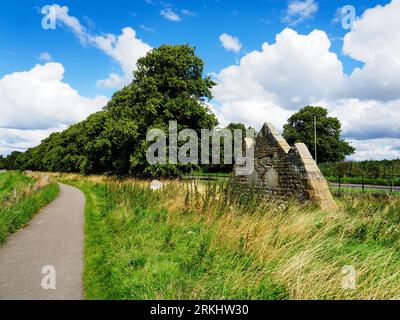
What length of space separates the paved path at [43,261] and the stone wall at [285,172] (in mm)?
6515

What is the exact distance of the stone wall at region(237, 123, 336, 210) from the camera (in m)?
9.45

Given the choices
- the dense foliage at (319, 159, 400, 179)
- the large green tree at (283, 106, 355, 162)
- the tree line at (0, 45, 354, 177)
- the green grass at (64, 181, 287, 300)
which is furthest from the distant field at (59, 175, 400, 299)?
the large green tree at (283, 106, 355, 162)

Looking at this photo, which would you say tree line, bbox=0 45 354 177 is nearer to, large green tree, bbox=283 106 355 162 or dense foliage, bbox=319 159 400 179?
dense foliage, bbox=319 159 400 179

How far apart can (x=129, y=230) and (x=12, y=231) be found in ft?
12.7

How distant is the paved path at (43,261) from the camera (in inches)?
195

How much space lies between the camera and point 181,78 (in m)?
25.3

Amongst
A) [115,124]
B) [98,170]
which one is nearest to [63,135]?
[98,170]

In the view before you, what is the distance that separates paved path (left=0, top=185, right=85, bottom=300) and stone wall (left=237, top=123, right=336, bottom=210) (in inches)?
257

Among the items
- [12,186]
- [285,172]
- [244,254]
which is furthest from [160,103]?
[244,254]

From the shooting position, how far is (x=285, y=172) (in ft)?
Answer: 34.6

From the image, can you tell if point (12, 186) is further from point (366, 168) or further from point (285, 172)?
point (366, 168)

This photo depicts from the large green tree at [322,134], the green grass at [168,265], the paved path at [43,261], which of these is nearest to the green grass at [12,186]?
the paved path at [43,261]

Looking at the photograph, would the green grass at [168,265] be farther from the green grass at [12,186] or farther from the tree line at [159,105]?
the tree line at [159,105]
